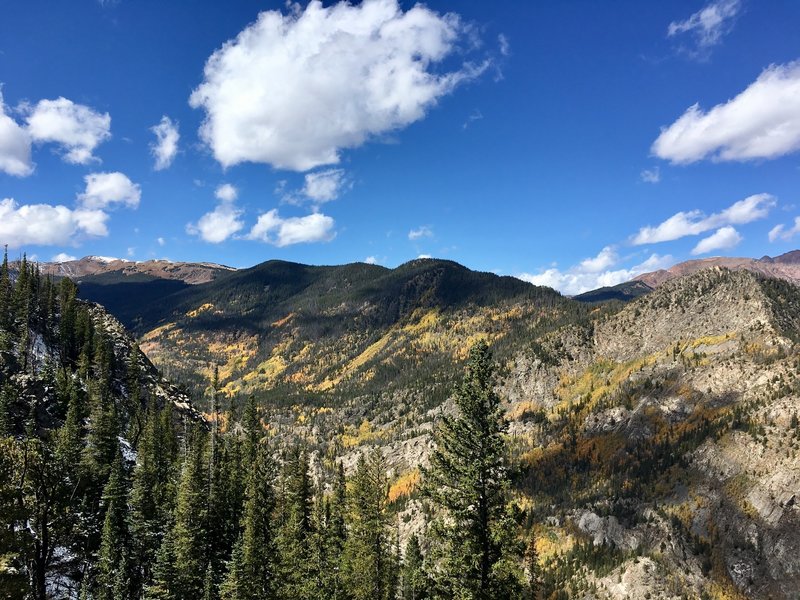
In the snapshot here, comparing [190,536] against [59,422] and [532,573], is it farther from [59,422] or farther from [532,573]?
[59,422]

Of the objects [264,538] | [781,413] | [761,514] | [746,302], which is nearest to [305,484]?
[264,538]

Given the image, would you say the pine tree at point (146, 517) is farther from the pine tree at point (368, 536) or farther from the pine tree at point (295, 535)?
the pine tree at point (368, 536)

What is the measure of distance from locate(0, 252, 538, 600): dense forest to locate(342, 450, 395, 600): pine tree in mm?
179

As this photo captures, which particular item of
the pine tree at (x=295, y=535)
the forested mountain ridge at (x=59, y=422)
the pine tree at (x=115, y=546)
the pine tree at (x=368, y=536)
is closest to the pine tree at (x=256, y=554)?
the pine tree at (x=295, y=535)

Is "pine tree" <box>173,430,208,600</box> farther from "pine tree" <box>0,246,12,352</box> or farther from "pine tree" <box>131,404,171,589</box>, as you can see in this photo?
"pine tree" <box>0,246,12,352</box>

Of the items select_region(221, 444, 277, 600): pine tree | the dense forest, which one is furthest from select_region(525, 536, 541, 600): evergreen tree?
select_region(221, 444, 277, 600): pine tree

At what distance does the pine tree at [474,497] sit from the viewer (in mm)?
22328

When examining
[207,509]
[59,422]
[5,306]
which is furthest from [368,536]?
[5,306]

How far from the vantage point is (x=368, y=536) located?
150 ft

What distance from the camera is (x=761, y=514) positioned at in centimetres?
12575

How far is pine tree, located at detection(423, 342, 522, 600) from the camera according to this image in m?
22.3

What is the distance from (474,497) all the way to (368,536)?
27.3 metres

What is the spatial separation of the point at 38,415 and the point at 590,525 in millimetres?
145069

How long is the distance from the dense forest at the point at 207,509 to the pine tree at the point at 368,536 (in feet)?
0.59
